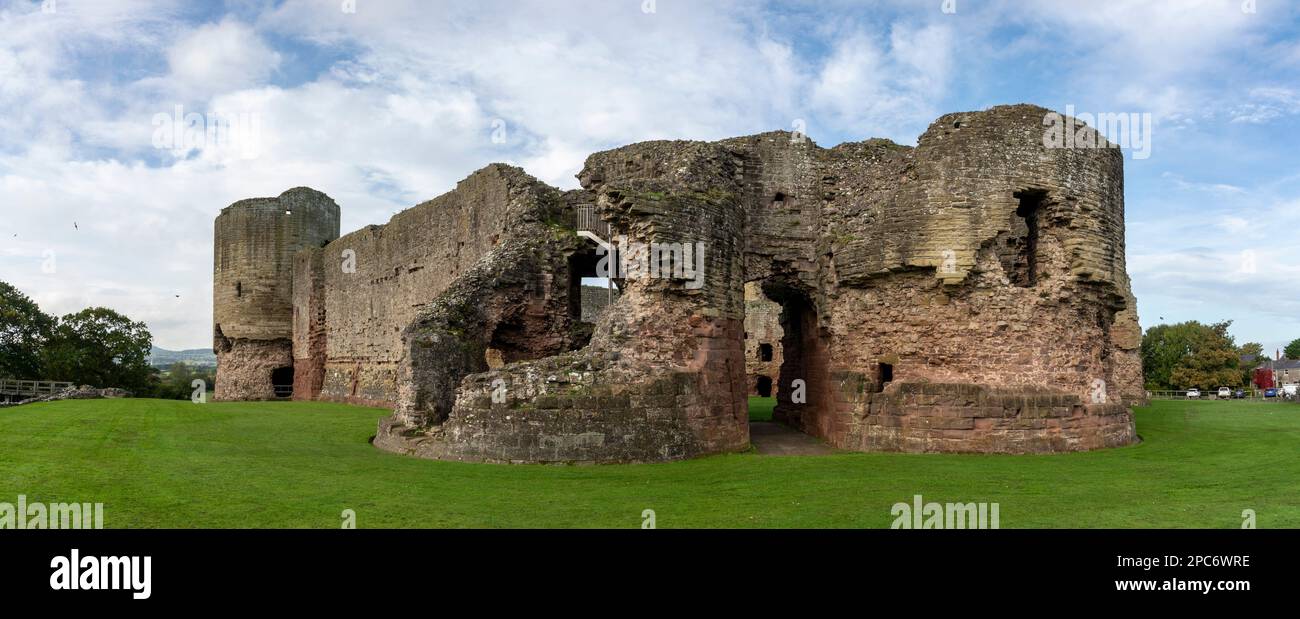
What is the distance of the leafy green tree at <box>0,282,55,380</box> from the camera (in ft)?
125

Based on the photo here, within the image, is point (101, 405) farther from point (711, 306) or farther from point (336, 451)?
point (711, 306)

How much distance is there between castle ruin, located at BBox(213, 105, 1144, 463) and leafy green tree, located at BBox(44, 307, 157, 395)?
1270 inches

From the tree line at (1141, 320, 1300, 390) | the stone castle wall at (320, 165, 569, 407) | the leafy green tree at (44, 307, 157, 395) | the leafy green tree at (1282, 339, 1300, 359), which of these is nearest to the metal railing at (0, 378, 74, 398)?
the leafy green tree at (44, 307, 157, 395)

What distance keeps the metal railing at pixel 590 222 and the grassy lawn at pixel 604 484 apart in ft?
21.7

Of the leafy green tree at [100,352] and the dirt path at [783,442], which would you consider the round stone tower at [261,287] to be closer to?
the leafy green tree at [100,352]

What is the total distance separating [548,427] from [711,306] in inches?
147

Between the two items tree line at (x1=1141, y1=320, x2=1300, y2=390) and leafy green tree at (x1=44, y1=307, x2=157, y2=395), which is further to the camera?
tree line at (x1=1141, y1=320, x2=1300, y2=390)

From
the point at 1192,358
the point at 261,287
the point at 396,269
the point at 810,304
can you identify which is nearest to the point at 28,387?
the point at 261,287

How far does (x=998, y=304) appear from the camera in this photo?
13836 mm

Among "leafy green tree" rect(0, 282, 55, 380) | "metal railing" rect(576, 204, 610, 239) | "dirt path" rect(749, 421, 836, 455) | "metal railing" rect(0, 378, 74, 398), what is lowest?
"dirt path" rect(749, 421, 836, 455)

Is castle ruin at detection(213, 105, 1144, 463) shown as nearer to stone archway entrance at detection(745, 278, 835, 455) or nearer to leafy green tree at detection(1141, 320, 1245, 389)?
stone archway entrance at detection(745, 278, 835, 455)

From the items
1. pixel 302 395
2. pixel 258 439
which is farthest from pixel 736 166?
pixel 302 395

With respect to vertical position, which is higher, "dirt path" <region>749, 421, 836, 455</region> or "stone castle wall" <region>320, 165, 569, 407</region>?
"stone castle wall" <region>320, 165, 569, 407</region>

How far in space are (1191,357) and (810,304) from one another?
49575 mm
